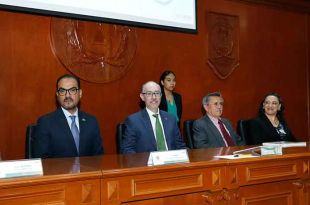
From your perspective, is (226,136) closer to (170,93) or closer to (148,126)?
(148,126)

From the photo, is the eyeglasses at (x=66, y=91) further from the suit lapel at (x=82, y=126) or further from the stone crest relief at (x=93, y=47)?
the stone crest relief at (x=93, y=47)

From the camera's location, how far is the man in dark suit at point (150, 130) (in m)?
2.80

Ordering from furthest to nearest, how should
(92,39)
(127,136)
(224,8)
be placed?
(224,8) → (92,39) → (127,136)

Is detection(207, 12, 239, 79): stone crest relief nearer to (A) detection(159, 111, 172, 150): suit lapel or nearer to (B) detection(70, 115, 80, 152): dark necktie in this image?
(A) detection(159, 111, 172, 150): suit lapel

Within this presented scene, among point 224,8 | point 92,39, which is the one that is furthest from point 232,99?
point 92,39

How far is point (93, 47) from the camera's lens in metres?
3.60

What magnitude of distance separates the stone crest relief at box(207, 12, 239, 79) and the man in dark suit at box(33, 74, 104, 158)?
2155 millimetres

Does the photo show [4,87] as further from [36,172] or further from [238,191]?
[238,191]

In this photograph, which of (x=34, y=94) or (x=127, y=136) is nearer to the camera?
(x=127, y=136)

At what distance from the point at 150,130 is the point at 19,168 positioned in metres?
1.45

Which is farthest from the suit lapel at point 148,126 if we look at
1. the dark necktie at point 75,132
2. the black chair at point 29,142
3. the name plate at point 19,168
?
the name plate at point 19,168

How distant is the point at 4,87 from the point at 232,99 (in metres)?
2.65

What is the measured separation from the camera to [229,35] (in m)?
4.64

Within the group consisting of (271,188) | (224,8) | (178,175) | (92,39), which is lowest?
(271,188)
